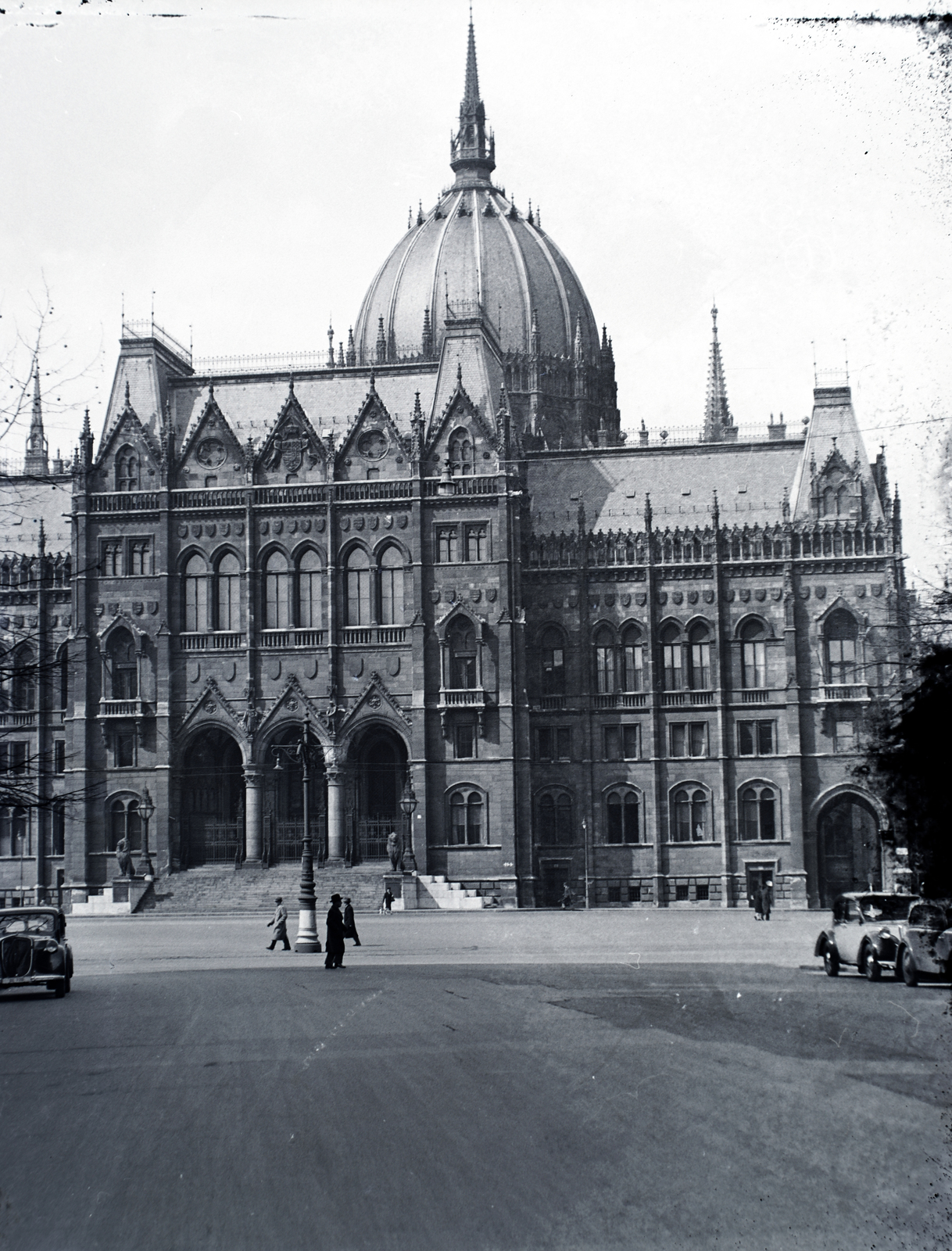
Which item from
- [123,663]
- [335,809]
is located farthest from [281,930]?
[123,663]

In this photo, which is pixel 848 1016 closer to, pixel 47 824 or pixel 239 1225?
pixel 239 1225

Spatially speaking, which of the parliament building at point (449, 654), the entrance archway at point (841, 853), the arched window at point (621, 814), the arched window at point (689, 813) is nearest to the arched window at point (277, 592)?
the parliament building at point (449, 654)

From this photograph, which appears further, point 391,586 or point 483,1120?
point 391,586

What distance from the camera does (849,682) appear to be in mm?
74500

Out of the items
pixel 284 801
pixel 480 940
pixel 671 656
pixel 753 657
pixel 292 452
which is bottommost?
pixel 480 940

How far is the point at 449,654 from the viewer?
72.8m

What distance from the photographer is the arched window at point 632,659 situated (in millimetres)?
76250

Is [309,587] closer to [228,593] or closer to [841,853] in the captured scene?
[228,593]

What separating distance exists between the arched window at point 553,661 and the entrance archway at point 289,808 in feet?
36.5

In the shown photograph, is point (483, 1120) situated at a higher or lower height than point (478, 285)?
lower

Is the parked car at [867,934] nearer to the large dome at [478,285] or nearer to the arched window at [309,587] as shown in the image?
the arched window at [309,587]

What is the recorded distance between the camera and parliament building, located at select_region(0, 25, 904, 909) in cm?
7275

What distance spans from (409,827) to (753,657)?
17.5 meters

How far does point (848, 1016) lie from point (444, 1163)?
39.0 ft
